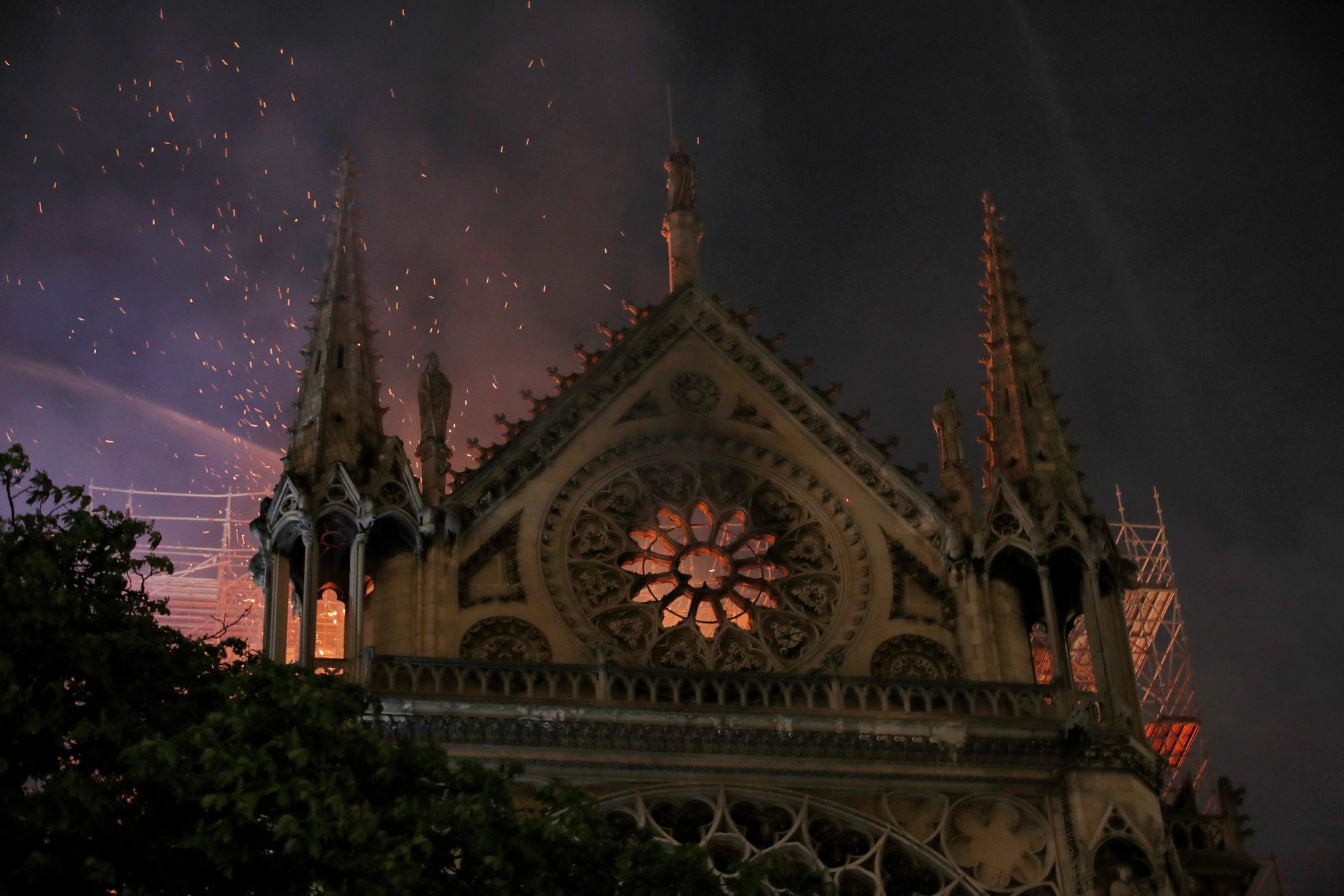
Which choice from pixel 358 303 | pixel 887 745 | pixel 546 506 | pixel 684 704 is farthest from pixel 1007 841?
pixel 358 303

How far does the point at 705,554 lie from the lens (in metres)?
32.5

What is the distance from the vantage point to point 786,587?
32031 mm

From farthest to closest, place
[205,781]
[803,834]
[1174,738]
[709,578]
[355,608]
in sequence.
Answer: [1174,738] < [709,578] < [355,608] < [803,834] < [205,781]

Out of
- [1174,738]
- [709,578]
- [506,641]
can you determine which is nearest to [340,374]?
[506,641]

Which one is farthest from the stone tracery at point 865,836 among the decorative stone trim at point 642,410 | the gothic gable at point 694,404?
the decorative stone trim at point 642,410

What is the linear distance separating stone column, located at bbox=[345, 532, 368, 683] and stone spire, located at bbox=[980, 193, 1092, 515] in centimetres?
885

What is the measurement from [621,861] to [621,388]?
43.8 feet

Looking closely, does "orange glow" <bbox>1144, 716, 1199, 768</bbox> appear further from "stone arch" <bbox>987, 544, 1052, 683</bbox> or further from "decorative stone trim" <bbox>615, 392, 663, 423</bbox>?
"decorative stone trim" <bbox>615, 392, 663, 423</bbox>

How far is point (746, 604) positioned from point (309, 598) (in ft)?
19.6

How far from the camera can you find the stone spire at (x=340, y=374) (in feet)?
103

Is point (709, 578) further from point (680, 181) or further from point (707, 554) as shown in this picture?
point (680, 181)

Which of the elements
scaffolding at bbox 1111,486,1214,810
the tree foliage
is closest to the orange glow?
scaffolding at bbox 1111,486,1214,810

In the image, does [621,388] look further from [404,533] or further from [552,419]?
[404,533]

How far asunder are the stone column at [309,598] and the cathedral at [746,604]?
43mm
